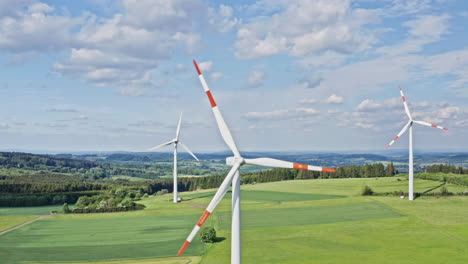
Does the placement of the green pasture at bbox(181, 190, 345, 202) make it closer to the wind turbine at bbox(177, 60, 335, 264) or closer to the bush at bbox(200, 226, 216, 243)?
the bush at bbox(200, 226, 216, 243)

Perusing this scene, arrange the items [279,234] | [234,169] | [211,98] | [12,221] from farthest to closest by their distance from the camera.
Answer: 1. [12,221]
2. [279,234]
3. [211,98]
4. [234,169]

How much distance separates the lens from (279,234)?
6644cm

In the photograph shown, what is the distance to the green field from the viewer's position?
53656mm

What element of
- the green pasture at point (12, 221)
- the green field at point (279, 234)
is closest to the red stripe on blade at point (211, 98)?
the green field at point (279, 234)

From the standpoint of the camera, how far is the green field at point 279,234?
176ft

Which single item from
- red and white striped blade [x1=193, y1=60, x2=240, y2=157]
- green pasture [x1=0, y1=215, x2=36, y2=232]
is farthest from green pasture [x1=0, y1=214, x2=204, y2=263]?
red and white striped blade [x1=193, y1=60, x2=240, y2=157]

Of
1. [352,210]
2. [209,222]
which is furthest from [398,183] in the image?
[209,222]

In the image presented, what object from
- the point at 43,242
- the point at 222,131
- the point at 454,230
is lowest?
the point at 43,242

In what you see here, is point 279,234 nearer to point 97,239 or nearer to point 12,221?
point 97,239

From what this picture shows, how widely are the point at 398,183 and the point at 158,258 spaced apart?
331ft

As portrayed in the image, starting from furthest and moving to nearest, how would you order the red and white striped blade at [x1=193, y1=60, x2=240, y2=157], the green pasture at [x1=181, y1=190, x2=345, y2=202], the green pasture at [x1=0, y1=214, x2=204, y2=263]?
the green pasture at [x1=181, y1=190, x2=345, y2=202], the green pasture at [x1=0, y1=214, x2=204, y2=263], the red and white striped blade at [x1=193, y1=60, x2=240, y2=157]

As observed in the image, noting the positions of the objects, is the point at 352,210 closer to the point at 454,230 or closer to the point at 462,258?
the point at 454,230

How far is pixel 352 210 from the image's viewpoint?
87812mm

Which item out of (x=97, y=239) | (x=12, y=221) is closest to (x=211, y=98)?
(x=97, y=239)
